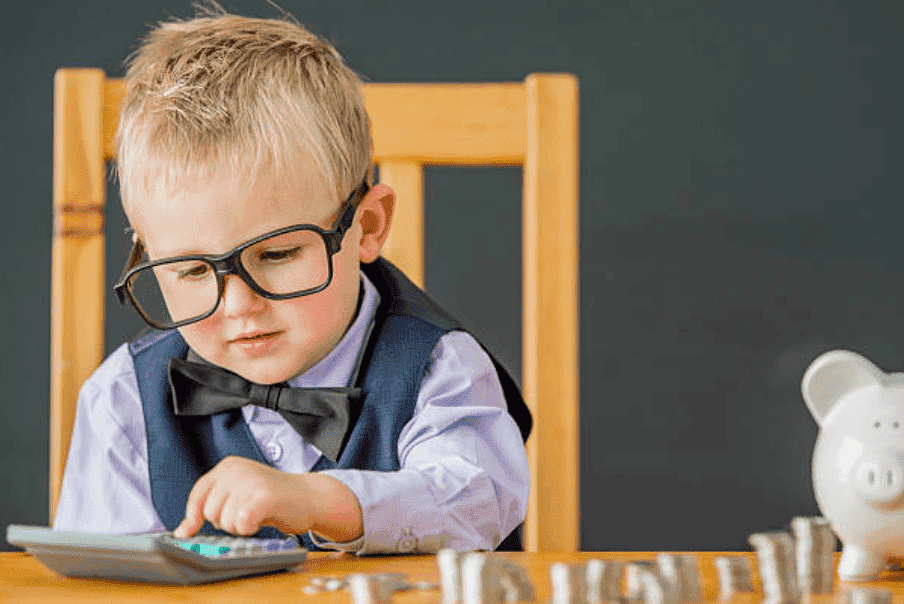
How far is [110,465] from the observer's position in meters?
1.05

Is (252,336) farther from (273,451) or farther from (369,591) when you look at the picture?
(369,591)

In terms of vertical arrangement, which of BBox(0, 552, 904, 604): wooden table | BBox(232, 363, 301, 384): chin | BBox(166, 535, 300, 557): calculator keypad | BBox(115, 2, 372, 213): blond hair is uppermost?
BBox(115, 2, 372, 213): blond hair

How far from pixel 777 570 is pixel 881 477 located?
9 centimetres

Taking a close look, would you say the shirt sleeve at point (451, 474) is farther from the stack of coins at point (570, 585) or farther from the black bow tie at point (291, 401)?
the stack of coins at point (570, 585)

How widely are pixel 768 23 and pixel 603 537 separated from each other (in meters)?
0.83

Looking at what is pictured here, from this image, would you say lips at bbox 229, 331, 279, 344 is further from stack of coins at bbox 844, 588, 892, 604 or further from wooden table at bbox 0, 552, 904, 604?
stack of coins at bbox 844, 588, 892, 604

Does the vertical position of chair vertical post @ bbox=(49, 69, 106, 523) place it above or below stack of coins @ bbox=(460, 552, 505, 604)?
above

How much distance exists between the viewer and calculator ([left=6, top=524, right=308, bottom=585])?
1.88ft

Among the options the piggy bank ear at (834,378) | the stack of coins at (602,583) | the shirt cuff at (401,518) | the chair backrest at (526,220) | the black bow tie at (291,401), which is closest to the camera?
the stack of coins at (602,583)

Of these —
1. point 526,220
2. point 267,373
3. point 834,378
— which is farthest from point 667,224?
point 834,378

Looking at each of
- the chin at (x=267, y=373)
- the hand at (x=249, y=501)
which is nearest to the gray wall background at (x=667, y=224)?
the chin at (x=267, y=373)

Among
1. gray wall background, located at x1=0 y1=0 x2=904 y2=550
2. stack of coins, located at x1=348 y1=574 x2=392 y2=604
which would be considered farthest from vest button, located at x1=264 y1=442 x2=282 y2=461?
gray wall background, located at x1=0 y1=0 x2=904 y2=550

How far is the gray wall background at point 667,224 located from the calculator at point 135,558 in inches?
49.0

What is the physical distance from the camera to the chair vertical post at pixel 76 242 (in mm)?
1198
